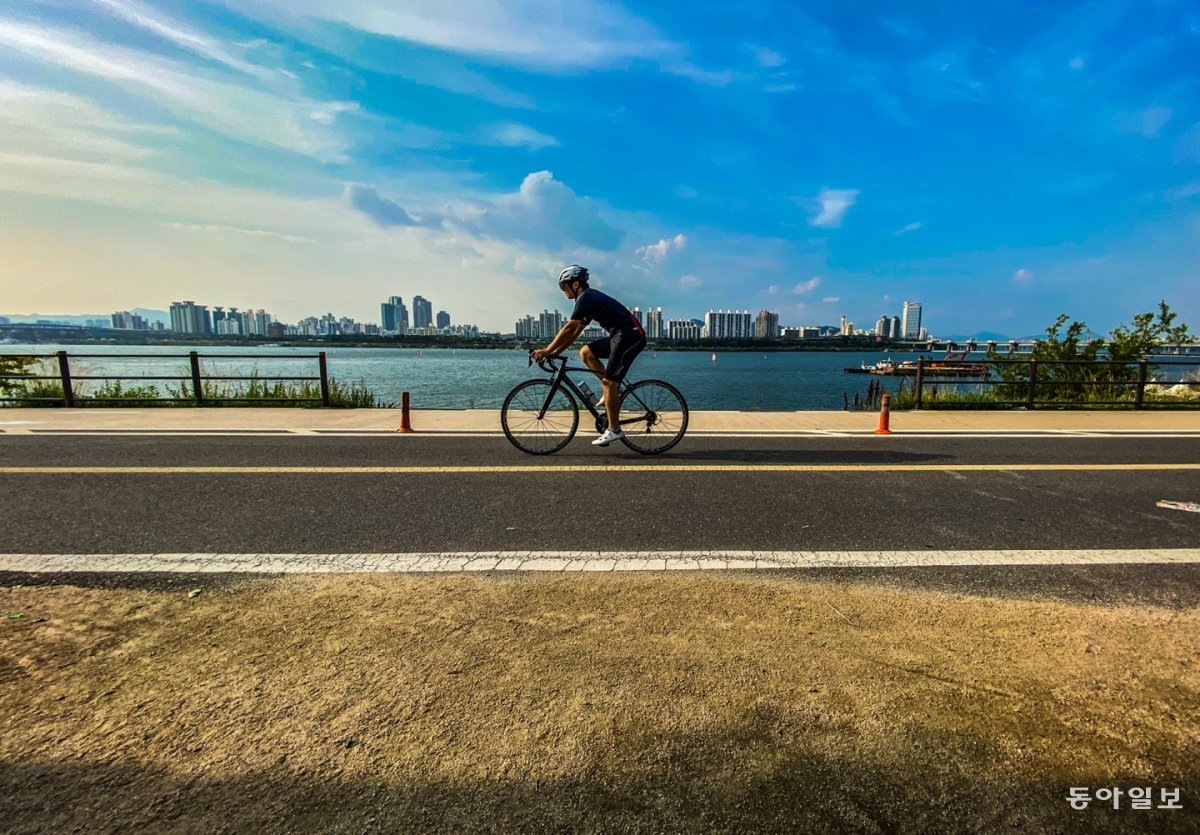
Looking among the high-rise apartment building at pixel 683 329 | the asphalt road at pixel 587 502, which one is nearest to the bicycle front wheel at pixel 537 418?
the asphalt road at pixel 587 502

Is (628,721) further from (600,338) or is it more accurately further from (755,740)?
(600,338)

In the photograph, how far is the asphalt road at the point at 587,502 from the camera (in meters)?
3.89

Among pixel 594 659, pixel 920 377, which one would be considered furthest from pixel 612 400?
pixel 920 377

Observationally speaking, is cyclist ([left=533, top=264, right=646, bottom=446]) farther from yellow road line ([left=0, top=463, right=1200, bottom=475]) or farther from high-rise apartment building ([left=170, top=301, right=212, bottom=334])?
high-rise apartment building ([left=170, top=301, right=212, bottom=334])

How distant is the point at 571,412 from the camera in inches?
277

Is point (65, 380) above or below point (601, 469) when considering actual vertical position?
above

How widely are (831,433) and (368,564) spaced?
23.3 ft

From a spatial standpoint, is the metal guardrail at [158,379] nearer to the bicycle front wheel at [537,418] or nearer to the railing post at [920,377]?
the bicycle front wheel at [537,418]

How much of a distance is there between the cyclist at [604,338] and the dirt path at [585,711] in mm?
3977

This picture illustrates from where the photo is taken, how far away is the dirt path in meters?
1.60

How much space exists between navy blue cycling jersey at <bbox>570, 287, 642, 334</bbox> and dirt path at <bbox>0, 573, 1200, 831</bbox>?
4076mm

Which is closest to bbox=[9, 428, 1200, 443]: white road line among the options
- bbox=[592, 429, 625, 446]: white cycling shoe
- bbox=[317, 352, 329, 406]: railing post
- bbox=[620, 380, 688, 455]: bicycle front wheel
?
bbox=[620, 380, 688, 455]: bicycle front wheel

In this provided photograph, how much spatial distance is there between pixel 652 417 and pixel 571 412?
104cm

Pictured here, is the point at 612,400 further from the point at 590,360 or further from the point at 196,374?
the point at 196,374
